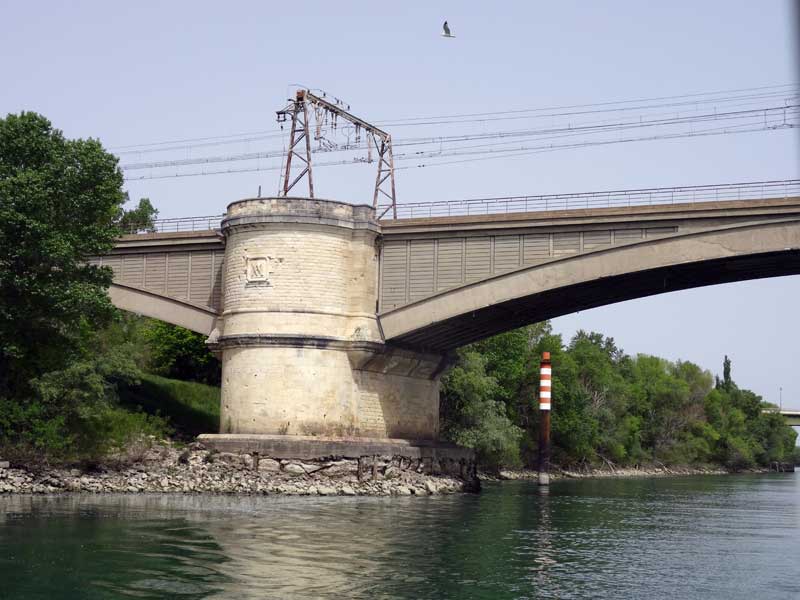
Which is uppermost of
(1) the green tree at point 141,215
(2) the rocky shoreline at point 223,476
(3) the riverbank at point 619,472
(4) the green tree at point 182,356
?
(1) the green tree at point 141,215

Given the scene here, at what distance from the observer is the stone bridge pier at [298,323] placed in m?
46.9

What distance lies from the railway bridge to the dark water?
6564mm

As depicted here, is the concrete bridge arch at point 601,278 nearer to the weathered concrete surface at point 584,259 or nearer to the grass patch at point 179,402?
the weathered concrete surface at point 584,259

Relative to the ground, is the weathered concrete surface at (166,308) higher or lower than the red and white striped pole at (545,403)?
higher

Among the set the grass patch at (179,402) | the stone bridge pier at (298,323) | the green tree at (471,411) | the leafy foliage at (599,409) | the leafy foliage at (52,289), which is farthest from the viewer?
the leafy foliage at (599,409)

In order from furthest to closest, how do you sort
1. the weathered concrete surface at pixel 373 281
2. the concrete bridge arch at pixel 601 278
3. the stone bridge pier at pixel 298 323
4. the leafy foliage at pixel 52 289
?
the stone bridge pier at pixel 298 323 → the weathered concrete surface at pixel 373 281 → the concrete bridge arch at pixel 601 278 → the leafy foliage at pixel 52 289

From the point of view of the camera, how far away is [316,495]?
4409cm

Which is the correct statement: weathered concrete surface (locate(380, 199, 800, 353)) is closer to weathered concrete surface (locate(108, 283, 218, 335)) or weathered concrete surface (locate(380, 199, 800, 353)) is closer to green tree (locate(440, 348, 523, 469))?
weathered concrete surface (locate(108, 283, 218, 335))

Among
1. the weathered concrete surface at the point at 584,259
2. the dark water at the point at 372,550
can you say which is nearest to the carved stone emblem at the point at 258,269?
the weathered concrete surface at the point at 584,259

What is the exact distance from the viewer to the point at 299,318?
4716 cm

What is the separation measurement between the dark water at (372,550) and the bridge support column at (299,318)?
227 inches

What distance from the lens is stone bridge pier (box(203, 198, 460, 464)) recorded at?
46875 millimetres

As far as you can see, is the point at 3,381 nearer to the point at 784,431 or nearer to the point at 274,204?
the point at 274,204

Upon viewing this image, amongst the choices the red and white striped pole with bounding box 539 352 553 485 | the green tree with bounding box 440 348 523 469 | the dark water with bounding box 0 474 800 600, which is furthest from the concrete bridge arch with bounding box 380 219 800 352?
the green tree with bounding box 440 348 523 469
